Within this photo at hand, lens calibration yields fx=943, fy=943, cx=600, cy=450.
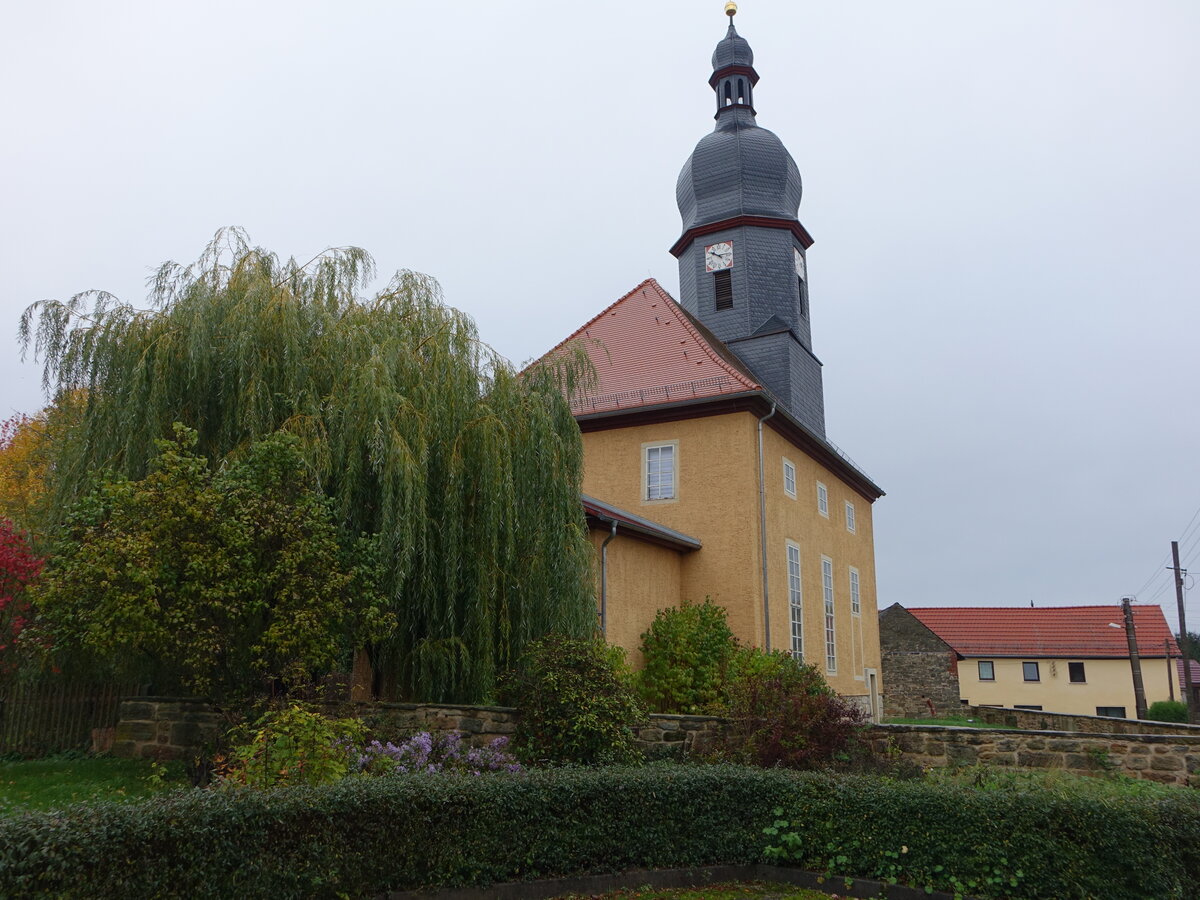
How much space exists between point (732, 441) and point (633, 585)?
368 centimetres

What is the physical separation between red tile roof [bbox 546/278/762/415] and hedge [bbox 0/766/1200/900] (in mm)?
10334

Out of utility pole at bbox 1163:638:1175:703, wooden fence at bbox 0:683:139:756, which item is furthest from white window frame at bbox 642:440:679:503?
utility pole at bbox 1163:638:1175:703

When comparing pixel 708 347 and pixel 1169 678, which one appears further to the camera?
pixel 1169 678

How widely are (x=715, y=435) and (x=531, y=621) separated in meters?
8.40

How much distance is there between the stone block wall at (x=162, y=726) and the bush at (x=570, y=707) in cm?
342

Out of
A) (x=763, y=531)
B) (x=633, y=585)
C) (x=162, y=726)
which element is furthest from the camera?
(x=763, y=531)

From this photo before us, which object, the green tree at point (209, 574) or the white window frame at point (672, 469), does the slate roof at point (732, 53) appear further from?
the green tree at point (209, 574)

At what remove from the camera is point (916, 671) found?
3503cm

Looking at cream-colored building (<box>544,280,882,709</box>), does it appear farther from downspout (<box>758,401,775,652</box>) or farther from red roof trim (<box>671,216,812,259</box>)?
red roof trim (<box>671,216,812,259</box>)

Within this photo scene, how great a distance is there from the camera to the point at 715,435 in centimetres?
1847

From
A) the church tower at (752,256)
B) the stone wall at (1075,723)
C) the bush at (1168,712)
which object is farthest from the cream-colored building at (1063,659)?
the church tower at (752,256)

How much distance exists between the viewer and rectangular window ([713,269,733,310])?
81.3 ft

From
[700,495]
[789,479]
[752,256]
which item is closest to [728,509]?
[700,495]

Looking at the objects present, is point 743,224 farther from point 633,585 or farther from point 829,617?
point 633,585
